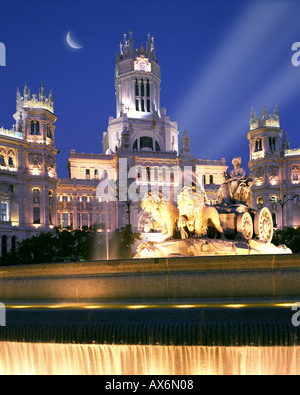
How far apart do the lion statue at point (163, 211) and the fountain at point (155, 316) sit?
4.73m

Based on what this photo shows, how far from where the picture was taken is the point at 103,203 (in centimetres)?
8262

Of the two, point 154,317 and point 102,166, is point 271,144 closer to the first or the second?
point 102,166

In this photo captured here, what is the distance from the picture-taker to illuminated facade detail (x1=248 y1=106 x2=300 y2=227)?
83812 mm

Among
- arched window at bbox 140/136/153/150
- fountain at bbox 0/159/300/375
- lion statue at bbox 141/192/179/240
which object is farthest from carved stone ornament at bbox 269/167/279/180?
fountain at bbox 0/159/300/375

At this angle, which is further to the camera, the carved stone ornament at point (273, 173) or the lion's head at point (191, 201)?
the carved stone ornament at point (273, 173)

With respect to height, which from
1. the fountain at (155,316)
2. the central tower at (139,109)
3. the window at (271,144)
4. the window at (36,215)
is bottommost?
the fountain at (155,316)

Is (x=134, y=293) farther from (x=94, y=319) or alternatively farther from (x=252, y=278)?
(x=252, y=278)

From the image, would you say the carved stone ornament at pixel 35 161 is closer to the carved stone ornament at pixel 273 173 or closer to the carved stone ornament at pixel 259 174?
the carved stone ornament at pixel 259 174

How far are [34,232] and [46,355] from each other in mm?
60740

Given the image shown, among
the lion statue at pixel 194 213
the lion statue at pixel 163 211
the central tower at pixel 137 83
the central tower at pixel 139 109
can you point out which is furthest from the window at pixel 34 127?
the lion statue at pixel 194 213

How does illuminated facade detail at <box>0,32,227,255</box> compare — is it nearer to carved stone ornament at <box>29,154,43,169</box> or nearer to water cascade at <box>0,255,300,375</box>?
carved stone ornament at <box>29,154,43,169</box>

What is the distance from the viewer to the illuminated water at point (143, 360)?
8.02 m

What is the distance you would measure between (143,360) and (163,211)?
24.0 ft

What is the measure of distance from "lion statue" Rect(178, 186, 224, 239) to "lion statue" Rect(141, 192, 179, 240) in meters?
0.36
